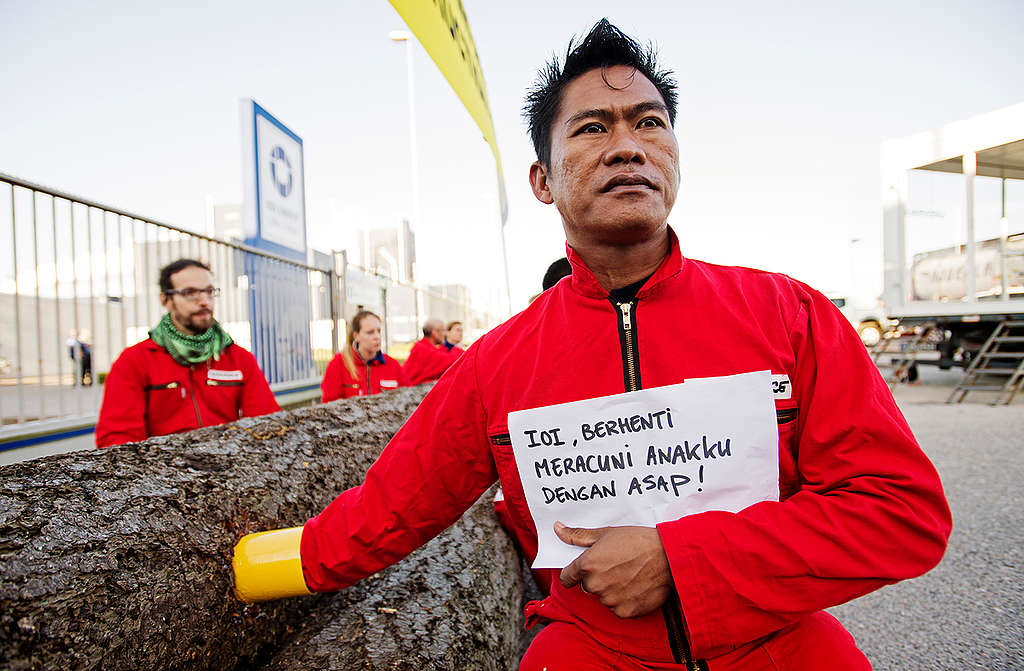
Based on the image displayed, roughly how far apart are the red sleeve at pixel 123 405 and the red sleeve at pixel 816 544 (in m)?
3.12

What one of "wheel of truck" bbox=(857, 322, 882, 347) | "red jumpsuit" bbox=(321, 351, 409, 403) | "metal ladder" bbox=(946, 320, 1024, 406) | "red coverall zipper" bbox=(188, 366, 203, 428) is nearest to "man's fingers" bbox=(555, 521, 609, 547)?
"red coverall zipper" bbox=(188, 366, 203, 428)

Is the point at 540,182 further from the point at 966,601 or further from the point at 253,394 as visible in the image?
the point at 253,394

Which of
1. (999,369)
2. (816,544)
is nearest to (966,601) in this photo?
(816,544)

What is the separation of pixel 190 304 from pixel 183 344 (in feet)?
0.84

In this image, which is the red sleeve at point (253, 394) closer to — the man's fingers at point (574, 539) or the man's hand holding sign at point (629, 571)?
the man's fingers at point (574, 539)

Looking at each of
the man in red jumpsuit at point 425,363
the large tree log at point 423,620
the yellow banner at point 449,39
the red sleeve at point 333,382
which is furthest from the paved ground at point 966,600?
the man in red jumpsuit at point 425,363

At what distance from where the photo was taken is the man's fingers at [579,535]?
1284 mm

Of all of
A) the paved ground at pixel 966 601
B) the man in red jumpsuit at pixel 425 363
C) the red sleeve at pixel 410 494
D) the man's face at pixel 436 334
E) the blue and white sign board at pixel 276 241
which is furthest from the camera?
the man's face at pixel 436 334

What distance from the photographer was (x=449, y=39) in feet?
9.25

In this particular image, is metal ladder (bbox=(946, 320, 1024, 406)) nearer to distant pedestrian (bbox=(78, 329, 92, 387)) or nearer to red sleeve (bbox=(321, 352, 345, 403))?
red sleeve (bbox=(321, 352, 345, 403))

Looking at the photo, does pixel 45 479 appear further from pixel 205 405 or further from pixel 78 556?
pixel 205 405

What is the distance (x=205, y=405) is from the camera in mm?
3641

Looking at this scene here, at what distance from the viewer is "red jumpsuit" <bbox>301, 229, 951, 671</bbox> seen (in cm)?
110

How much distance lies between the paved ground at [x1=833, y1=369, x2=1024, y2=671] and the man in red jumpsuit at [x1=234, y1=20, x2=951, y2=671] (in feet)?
4.35
